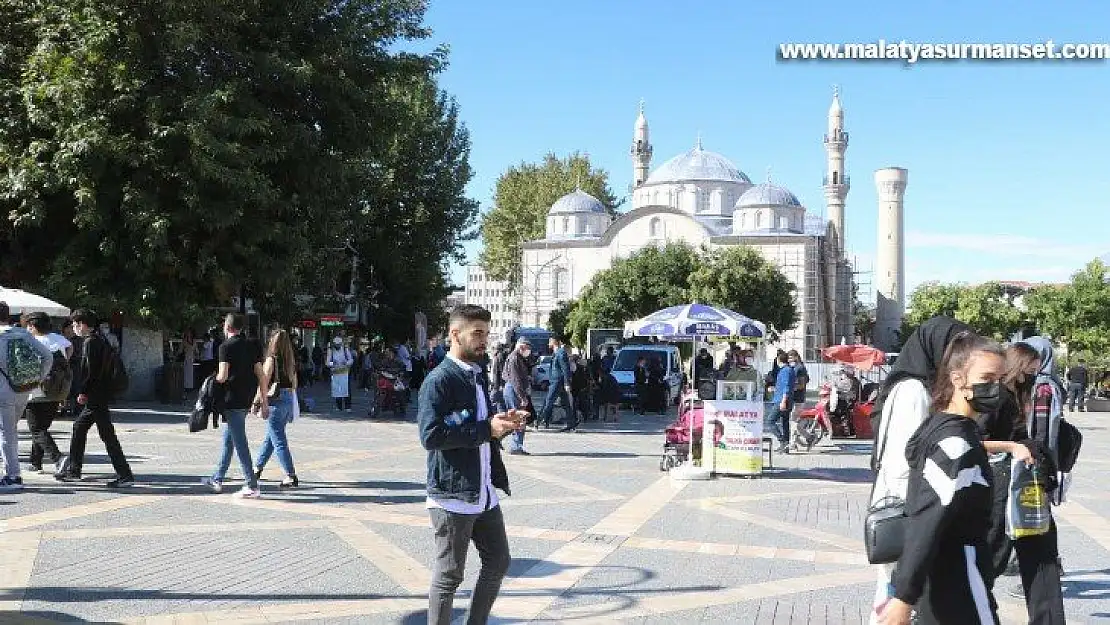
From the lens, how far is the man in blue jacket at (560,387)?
19.2 metres

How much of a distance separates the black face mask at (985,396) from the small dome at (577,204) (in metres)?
85.9

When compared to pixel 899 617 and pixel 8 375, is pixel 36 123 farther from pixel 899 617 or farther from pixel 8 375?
pixel 899 617

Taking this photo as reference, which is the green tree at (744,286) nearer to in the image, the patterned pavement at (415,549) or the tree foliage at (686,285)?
the tree foliage at (686,285)

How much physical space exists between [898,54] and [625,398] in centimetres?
1275

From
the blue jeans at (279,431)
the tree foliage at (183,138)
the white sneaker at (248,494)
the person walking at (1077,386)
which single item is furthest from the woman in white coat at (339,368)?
the person walking at (1077,386)

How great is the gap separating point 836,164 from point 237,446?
337 ft

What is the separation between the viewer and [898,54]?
17.8m

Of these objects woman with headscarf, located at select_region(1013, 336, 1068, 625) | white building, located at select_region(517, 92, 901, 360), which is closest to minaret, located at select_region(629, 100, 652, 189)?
white building, located at select_region(517, 92, 901, 360)

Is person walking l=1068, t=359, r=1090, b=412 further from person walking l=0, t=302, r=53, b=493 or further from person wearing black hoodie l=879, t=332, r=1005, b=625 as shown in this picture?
person wearing black hoodie l=879, t=332, r=1005, b=625

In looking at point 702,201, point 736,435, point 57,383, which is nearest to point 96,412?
point 57,383

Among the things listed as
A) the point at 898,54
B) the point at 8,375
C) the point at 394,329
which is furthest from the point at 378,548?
the point at 394,329

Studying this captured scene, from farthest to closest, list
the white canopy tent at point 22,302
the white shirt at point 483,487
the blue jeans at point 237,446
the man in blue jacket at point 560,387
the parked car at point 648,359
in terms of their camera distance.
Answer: the parked car at point 648,359 < the man in blue jacket at point 560,387 < the white canopy tent at point 22,302 < the blue jeans at point 237,446 < the white shirt at point 483,487

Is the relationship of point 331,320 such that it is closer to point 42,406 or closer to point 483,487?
point 42,406

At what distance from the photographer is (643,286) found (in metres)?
65.6
